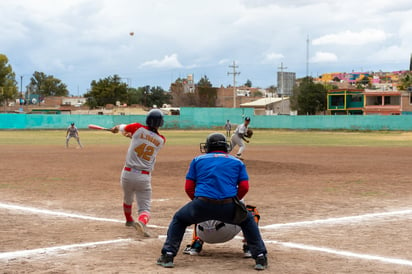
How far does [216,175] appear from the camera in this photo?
667 cm

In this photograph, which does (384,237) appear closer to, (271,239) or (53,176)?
(271,239)

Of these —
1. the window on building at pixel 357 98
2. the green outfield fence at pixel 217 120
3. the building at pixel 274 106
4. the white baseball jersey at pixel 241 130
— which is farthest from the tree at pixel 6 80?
the white baseball jersey at pixel 241 130

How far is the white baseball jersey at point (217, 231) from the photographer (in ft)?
23.4

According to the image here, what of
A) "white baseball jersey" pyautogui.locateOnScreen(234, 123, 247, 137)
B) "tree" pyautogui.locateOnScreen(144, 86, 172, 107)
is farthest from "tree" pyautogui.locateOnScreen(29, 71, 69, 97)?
"white baseball jersey" pyautogui.locateOnScreen(234, 123, 247, 137)

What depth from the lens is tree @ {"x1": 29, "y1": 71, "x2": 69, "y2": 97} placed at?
173375mm

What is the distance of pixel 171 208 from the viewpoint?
→ 39.0 ft

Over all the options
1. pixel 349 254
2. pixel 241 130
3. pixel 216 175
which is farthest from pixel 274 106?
pixel 216 175

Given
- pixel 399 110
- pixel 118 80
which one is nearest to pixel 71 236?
pixel 399 110

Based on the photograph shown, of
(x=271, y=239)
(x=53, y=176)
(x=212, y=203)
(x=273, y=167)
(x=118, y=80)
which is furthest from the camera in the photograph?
(x=118, y=80)

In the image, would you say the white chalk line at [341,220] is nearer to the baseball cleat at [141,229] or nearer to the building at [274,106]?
the baseball cleat at [141,229]

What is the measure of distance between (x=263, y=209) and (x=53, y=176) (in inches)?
353

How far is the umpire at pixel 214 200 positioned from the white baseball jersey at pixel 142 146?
2.13 meters

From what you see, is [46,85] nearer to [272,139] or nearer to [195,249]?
[272,139]

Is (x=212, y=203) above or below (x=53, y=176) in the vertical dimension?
above
